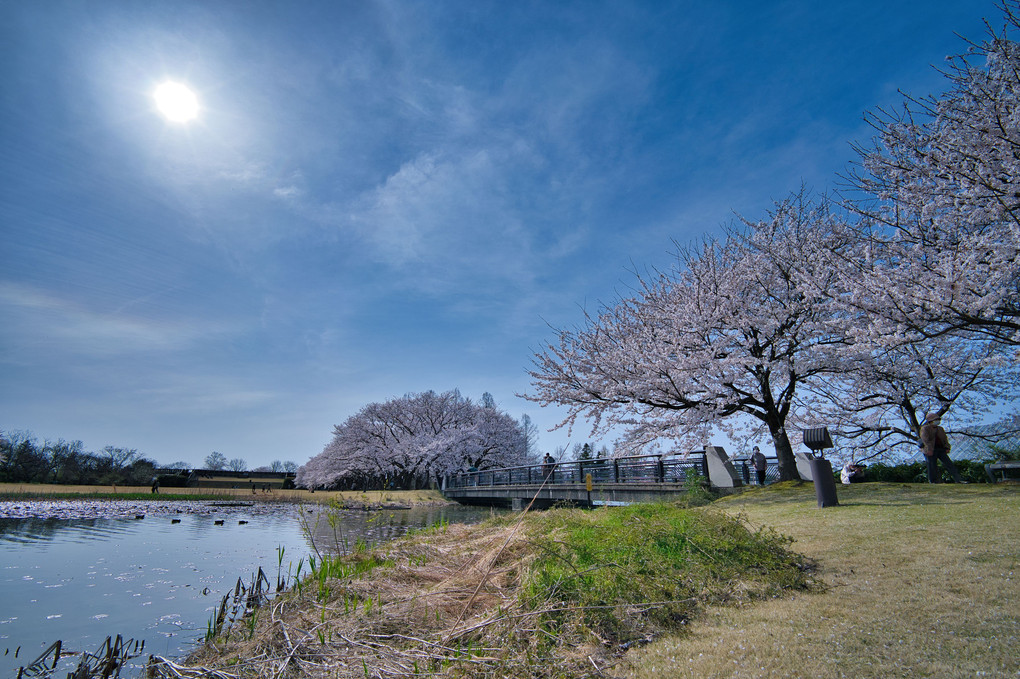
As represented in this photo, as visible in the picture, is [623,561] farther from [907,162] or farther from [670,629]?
[907,162]

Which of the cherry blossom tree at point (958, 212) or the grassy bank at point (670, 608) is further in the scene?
the cherry blossom tree at point (958, 212)

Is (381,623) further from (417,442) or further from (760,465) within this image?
(417,442)

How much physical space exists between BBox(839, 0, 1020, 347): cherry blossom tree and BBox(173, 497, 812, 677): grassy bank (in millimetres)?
6611

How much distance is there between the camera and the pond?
685 cm

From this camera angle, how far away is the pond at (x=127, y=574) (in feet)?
22.5

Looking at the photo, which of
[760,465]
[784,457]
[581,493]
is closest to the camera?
[784,457]

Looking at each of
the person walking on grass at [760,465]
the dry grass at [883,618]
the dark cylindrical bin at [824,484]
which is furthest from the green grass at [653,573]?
the person walking on grass at [760,465]

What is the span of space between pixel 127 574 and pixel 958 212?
65.1 feet

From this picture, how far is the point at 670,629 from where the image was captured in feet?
14.4

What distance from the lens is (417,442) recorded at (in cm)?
4894

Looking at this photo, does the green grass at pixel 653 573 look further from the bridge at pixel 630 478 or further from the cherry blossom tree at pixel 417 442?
the cherry blossom tree at pixel 417 442

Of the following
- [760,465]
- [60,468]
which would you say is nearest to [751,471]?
[760,465]

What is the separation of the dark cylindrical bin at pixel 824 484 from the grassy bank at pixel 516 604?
4310 mm

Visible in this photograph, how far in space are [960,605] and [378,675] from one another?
197 inches
